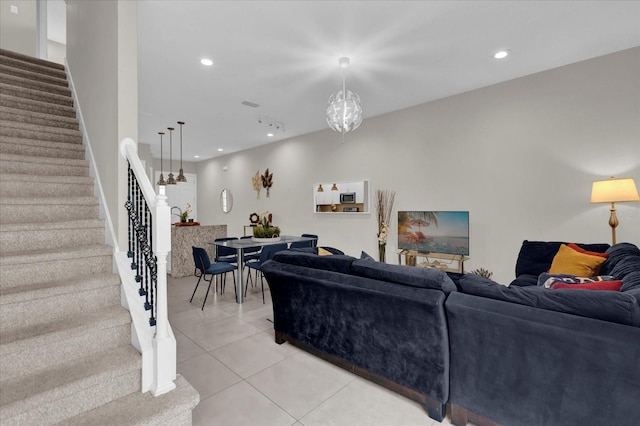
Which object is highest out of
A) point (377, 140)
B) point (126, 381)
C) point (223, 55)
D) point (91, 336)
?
point (223, 55)

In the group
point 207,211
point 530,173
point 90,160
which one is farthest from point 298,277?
point 207,211

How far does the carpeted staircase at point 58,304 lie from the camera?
1.51 meters

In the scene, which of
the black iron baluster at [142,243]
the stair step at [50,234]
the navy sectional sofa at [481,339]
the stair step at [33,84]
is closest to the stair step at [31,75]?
the stair step at [33,84]

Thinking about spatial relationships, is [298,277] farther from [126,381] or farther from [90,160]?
[90,160]

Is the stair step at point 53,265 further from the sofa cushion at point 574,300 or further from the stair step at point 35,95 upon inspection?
the sofa cushion at point 574,300

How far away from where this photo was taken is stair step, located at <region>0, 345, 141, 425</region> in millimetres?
1374

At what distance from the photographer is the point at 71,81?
3664 mm

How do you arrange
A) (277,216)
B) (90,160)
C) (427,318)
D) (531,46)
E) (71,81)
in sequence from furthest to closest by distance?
1. (277,216)
2. (71,81)
3. (531,46)
4. (90,160)
5. (427,318)

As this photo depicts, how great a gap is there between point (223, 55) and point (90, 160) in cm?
183

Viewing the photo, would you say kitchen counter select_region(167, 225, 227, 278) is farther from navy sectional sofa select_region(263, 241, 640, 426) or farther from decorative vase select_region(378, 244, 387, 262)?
navy sectional sofa select_region(263, 241, 640, 426)

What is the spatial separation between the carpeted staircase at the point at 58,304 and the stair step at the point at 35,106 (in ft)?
0.20

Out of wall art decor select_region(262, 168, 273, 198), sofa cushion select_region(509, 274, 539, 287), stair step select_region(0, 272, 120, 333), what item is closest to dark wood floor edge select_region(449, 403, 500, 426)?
sofa cushion select_region(509, 274, 539, 287)

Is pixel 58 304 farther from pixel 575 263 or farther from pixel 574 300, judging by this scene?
pixel 575 263

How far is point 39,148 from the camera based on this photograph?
9.13 feet
